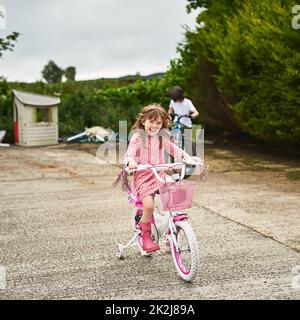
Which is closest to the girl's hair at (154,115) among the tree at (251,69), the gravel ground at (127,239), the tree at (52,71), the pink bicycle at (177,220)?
the pink bicycle at (177,220)

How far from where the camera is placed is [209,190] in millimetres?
7879

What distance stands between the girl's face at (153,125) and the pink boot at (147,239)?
2.46 ft

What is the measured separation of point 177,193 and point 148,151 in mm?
568

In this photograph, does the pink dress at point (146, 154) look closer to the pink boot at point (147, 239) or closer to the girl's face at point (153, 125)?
the girl's face at point (153, 125)

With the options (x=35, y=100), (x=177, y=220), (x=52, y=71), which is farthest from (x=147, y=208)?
(x=52, y=71)

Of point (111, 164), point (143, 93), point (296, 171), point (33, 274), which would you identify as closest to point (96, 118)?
point (143, 93)

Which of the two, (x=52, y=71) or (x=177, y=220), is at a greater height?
(x=52, y=71)

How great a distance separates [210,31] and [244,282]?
390 inches

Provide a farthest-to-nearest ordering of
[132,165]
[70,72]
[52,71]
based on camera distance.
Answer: [52,71] → [70,72] → [132,165]

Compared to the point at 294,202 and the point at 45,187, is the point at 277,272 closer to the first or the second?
the point at 294,202

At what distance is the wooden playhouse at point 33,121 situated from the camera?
1462 cm

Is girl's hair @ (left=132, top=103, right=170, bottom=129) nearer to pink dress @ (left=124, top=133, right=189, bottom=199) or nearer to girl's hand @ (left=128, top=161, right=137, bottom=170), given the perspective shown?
pink dress @ (left=124, top=133, right=189, bottom=199)

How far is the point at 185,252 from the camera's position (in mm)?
4219

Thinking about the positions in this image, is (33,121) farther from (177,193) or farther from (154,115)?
(177,193)
